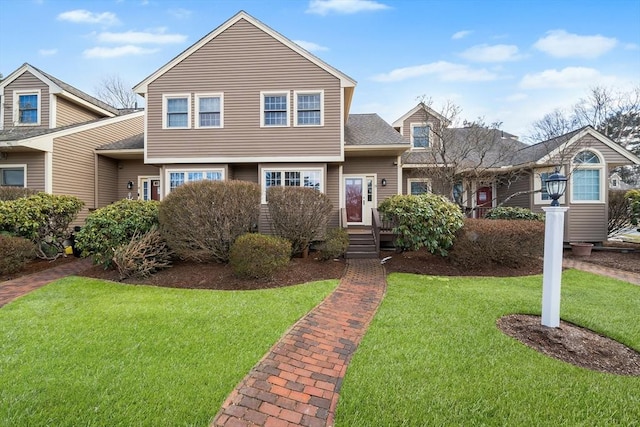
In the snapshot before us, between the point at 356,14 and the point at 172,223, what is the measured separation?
11.9 metres

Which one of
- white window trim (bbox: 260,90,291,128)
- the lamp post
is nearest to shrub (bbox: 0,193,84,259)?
white window trim (bbox: 260,90,291,128)

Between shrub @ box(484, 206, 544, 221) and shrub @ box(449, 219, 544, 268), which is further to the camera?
shrub @ box(484, 206, 544, 221)

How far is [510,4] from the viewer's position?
435 inches

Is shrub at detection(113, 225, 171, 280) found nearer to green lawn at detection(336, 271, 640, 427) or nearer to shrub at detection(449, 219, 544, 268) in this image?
green lawn at detection(336, 271, 640, 427)

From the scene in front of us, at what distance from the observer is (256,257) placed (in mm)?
6520

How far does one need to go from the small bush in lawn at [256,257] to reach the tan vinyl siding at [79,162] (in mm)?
9837

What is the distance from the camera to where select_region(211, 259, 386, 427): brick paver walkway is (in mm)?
2607

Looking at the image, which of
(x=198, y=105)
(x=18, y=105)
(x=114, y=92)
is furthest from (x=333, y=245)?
(x=114, y=92)

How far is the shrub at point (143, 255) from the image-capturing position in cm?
682

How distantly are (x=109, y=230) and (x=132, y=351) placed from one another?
4928mm

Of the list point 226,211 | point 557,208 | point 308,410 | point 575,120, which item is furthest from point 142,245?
point 575,120

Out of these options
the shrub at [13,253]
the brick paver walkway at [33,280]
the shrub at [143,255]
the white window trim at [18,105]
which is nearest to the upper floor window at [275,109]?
the shrub at [143,255]

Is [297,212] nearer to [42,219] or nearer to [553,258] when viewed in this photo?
[553,258]

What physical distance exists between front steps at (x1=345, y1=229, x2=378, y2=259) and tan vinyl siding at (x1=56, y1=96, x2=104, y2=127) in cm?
1378
